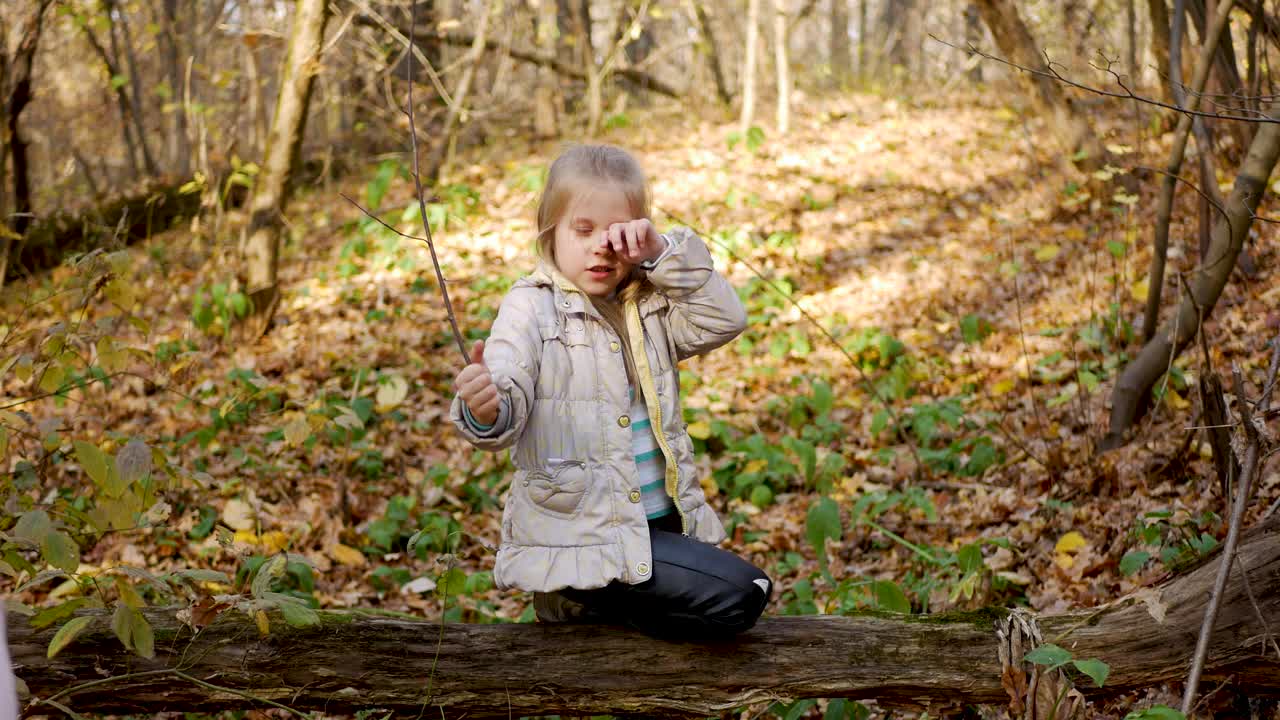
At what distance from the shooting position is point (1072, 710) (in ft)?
7.97

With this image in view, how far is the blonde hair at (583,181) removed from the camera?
2520 mm

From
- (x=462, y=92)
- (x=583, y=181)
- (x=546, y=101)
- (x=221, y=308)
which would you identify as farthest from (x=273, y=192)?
(x=546, y=101)

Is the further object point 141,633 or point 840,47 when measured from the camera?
point 840,47

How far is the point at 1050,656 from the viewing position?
2.28m

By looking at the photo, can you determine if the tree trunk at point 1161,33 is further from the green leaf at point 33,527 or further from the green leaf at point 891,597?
the green leaf at point 33,527

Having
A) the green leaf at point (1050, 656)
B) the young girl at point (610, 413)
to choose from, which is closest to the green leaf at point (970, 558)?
the green leaf at point (1050, 656)

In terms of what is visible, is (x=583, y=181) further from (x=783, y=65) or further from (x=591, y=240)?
(x=783, y=65)

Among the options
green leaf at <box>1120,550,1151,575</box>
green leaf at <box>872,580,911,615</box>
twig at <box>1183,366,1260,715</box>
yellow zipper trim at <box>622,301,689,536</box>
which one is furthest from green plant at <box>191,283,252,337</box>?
twig at <box>1183,366,1260,715</box>

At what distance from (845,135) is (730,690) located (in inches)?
408

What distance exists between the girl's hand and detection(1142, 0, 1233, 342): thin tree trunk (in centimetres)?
288

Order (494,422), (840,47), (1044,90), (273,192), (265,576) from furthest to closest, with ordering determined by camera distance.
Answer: (840,47) → (1044,90) → (273,192) → (265,576) → (494,422)

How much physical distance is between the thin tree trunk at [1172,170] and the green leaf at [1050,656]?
2745 millimetres

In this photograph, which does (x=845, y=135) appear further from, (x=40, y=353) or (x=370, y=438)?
(x=40, y=353)

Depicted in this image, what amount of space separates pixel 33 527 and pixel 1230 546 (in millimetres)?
2644
